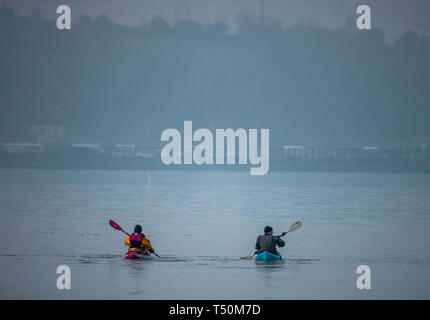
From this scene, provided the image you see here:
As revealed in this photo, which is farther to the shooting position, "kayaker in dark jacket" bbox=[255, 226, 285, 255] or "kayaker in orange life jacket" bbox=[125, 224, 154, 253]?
"kayaker in orange life jacket" bbox=[125, 224, 154, 253]

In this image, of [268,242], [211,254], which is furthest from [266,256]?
[211,254]

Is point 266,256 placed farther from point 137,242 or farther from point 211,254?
point 137,242

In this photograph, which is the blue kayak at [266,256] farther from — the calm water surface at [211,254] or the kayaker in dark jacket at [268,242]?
the calm water surface at [211,254]

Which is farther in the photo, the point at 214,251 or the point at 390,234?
the point at 390,234

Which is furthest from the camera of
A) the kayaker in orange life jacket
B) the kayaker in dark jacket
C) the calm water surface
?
the kayaker in orange life jacket

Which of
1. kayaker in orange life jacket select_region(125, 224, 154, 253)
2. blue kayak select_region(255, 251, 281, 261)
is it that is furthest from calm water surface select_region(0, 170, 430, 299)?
kayaker in orange life jacket select_region(125, 224, 154, 253)

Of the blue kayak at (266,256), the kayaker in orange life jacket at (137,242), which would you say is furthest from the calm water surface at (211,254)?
the kayaker in orange life jacket at (137,242)

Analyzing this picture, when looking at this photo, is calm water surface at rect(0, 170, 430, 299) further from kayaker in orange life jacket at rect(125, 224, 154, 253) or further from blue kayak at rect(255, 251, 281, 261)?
kayaker in orange life jacket at rect(125, 224, 154, 253)

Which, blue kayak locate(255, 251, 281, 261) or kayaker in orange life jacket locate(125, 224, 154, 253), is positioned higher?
kayaker in orange life jacket locate(125, 224, 154, 253)

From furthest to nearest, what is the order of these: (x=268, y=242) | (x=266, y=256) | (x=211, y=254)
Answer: (x=211, y=254) → (x=266, y=256) → (x=268, y=242)

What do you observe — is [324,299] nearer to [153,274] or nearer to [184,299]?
[184,299]

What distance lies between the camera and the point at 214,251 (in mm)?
33250
